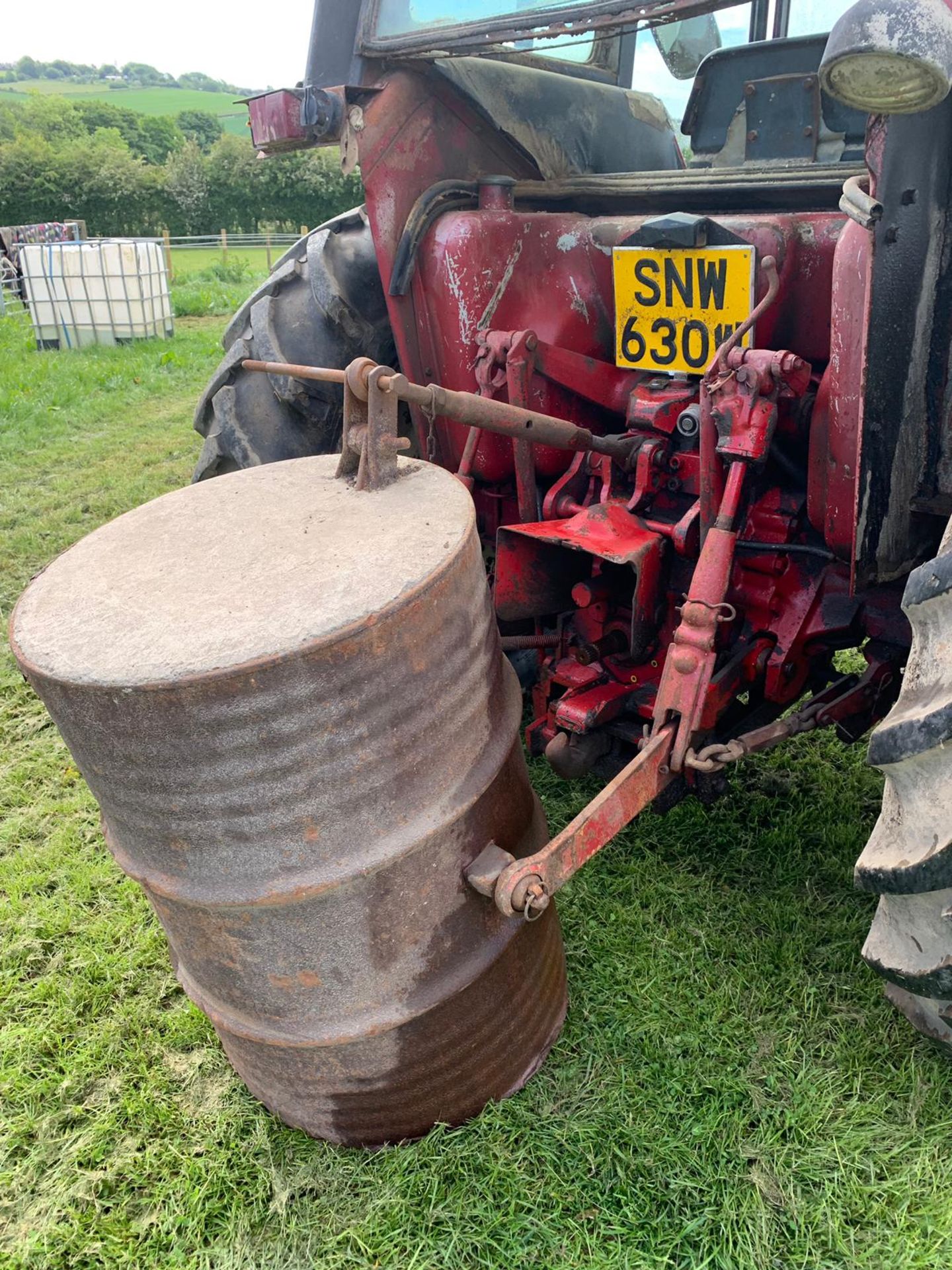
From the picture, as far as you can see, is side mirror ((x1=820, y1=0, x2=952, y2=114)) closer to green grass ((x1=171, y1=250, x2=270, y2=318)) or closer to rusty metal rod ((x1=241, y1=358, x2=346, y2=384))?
rusty metal rod ((x1=241, y1=358, x2=346, y2=384))

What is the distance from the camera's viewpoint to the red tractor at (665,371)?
147 cm

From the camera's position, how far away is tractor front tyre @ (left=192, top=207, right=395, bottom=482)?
2.75 metres

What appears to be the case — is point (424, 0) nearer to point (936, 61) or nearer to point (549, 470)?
point (549, 470)

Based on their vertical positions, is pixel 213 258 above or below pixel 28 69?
below

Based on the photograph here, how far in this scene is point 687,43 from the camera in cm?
315

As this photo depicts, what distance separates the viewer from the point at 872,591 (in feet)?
6.60

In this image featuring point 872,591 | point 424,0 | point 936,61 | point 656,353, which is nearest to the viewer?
point 936,61

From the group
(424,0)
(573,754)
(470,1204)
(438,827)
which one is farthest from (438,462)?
(470,1204)

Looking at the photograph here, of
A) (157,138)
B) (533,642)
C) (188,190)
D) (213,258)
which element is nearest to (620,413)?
(533,642)

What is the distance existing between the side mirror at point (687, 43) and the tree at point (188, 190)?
102ft

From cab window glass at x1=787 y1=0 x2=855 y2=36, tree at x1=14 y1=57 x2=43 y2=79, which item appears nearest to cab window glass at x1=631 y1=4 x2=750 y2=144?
cab window glass at x1=787 y1=0 x2=855 y2=36

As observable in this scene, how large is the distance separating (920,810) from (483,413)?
1.03 metres

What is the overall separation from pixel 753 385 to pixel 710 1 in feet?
2.51

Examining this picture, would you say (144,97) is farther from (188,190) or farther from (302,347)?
(302,347)
